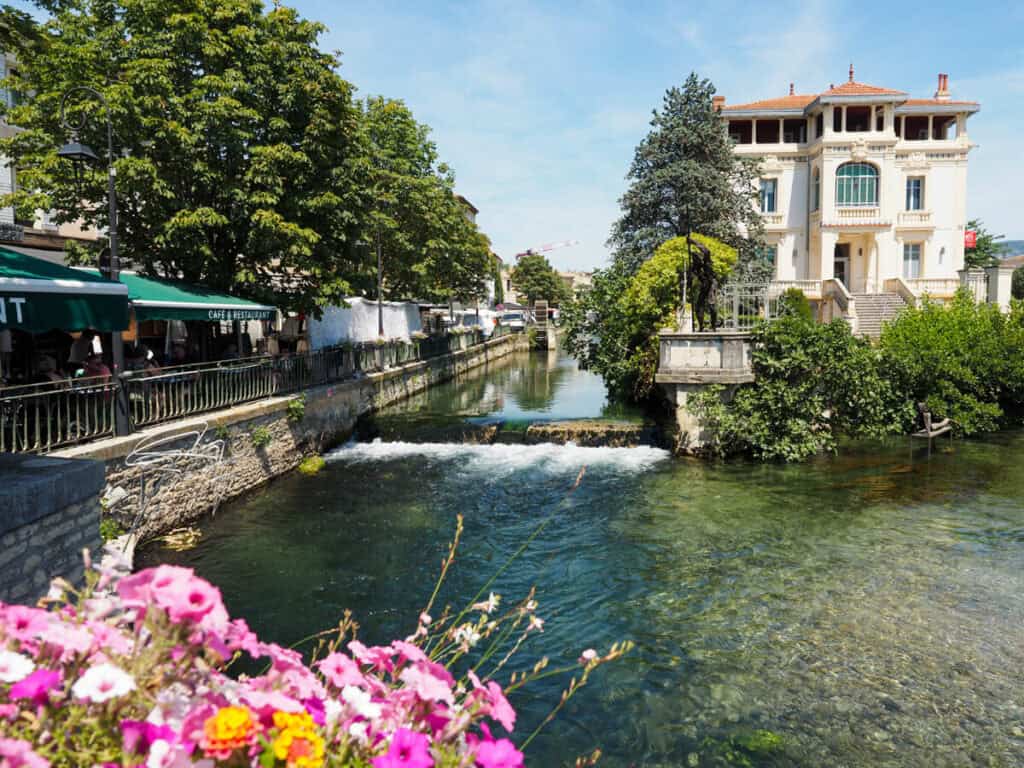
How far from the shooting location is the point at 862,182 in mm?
35875

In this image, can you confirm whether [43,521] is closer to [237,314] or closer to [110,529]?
[110,529]

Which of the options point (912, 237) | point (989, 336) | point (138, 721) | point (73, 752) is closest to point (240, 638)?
point (138, 721)

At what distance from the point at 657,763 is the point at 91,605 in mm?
5255

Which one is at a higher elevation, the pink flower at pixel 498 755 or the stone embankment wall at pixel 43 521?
the pink flower at pixel 498 755

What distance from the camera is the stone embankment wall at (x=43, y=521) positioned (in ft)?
19.1

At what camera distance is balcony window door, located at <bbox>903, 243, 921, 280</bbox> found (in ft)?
123

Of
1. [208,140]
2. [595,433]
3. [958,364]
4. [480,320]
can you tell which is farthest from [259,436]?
[480,320]

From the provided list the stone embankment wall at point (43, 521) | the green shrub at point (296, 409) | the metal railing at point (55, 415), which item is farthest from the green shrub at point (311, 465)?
the stone embankment wall at point (43, 521)

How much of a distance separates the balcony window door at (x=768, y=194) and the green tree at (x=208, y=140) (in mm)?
27109

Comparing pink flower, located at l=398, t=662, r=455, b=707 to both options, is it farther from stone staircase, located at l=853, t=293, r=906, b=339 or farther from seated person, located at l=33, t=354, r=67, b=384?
stone staircase, located at l=853, t=293, r=906, b=339

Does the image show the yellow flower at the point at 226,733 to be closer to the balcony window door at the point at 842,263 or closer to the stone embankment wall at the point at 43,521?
the stone embankment wall at the point at 43,521

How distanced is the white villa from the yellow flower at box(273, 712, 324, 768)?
34.9 meters

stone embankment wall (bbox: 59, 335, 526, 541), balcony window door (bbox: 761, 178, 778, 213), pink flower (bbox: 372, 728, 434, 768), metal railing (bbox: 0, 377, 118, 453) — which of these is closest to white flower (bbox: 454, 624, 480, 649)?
pink flower (bbox: 372, 728, 434, 768)

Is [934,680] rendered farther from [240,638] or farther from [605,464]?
[605,464]
